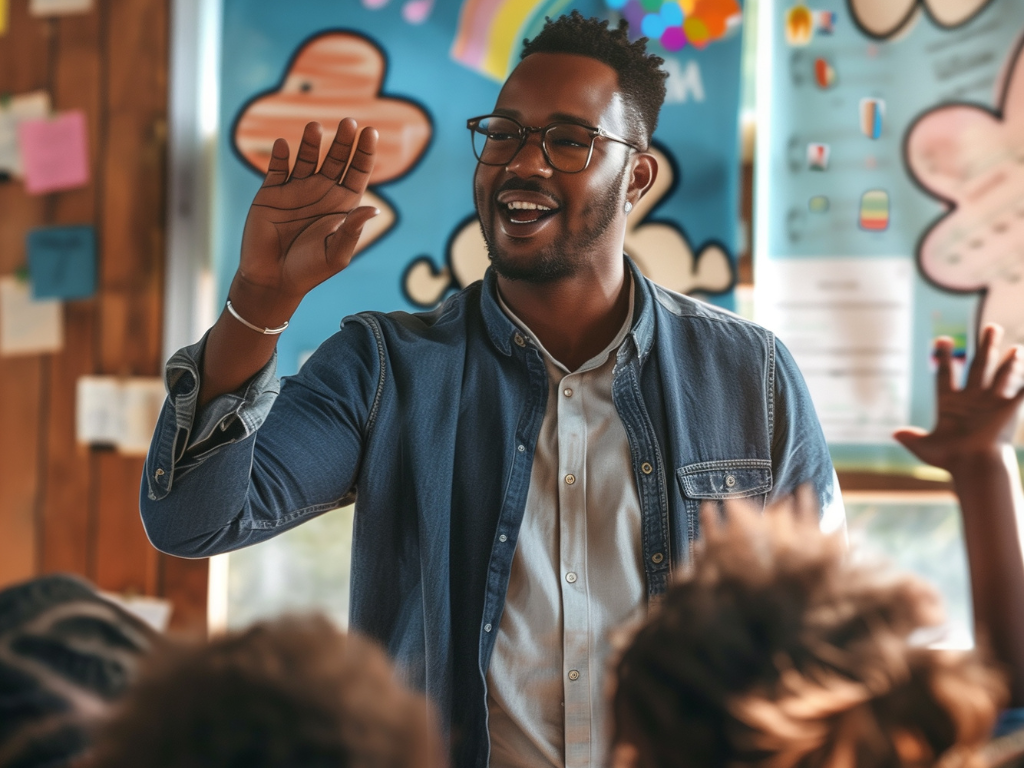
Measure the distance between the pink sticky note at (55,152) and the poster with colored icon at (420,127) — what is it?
0.39m

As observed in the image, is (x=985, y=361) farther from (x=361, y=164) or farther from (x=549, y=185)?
(x=361, y=164)

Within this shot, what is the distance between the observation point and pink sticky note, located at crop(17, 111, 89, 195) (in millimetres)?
2494

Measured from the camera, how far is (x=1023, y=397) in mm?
1099

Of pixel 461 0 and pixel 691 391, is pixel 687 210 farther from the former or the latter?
pixel 691 391

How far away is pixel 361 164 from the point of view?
3.97 feet

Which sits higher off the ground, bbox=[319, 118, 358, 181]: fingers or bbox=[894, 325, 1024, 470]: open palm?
bbox=[319, 118, 358, 181]: fingers

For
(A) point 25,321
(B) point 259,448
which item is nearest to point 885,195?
(B) point 259,448

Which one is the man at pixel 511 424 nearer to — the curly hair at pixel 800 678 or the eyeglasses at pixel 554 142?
the eyeglasses at pixel 554 142

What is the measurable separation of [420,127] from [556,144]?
3.01 feet

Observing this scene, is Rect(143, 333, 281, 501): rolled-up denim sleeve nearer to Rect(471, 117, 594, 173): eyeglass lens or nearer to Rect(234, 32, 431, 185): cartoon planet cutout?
Rect(471, 117, 594, 173): eyeglass lens

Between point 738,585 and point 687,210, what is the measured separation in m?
1.73

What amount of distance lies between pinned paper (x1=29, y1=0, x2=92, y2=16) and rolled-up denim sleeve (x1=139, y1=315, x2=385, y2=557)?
1.58 m

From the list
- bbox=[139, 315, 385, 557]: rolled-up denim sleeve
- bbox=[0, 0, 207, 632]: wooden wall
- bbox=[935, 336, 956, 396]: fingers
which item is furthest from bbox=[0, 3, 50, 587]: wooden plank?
bbox=[935, 336, 956, 396]: fingers

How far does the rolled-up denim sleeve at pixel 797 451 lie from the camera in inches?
57.8
